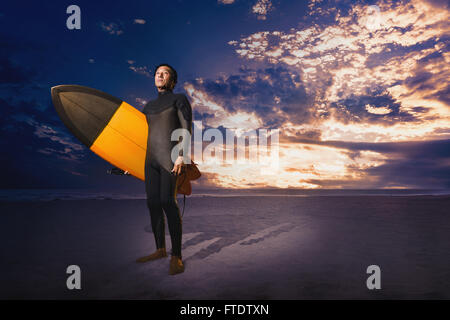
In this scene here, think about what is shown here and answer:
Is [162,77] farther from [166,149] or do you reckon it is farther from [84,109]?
[84,109]

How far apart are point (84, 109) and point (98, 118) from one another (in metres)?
0.22

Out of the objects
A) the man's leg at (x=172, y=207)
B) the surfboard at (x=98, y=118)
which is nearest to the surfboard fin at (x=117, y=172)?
the surfboard at (x=98, y=118)

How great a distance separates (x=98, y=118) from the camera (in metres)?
3.26

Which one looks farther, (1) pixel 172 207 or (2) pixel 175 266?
(1) pixel 172 207

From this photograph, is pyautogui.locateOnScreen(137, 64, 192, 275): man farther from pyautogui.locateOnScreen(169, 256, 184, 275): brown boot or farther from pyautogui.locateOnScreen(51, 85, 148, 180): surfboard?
pyautogui.locateOnScreen(51, 85, 148, 180): surfboard

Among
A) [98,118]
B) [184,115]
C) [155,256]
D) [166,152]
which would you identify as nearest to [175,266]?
[155,256]

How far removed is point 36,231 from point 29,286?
254cm

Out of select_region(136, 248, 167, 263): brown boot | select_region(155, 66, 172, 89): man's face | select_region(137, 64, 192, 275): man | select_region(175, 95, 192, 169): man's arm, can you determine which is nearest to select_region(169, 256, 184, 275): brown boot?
select_region(137, 64, 192, 275): man

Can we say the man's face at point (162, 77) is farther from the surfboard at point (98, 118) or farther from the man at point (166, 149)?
the surfboard at point (98, 118)

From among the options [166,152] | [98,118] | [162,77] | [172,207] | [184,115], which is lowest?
[172,207]

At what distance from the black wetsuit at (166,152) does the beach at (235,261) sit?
530 mm

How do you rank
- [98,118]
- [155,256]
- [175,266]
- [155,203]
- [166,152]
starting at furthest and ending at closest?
[98,118] → [155,256] → [155,203] → [166,152] → [175,266]
